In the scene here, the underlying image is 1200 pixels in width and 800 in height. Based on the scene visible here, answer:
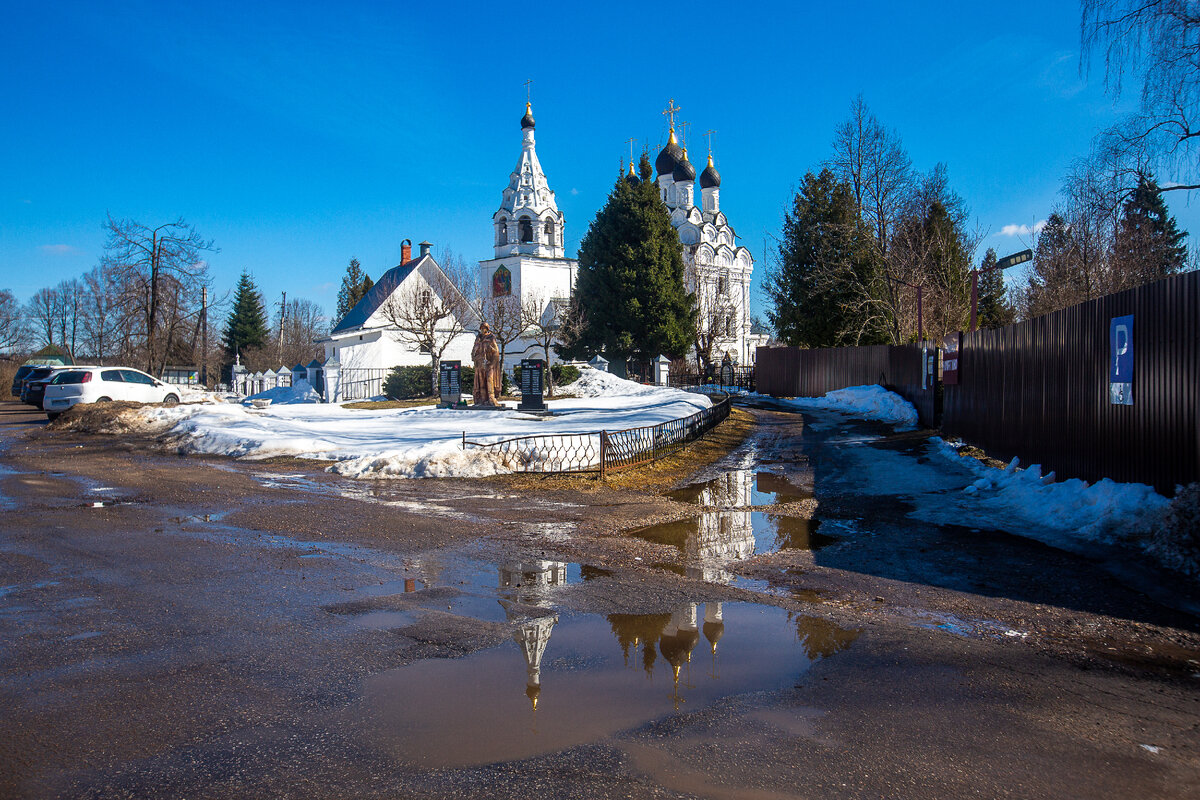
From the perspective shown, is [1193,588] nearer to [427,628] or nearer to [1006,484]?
[1006,484]

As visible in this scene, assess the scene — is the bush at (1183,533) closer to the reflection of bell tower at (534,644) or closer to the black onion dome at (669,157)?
the reflection of bell tower at (534,644)

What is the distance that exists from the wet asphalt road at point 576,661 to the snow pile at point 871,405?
540 inches

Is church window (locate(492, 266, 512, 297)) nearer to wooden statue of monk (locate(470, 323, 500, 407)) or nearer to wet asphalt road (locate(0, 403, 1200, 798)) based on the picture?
wooden statue of monk (locate(470, 323, 500, 407))

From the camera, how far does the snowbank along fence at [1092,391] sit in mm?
6645

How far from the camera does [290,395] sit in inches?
1239

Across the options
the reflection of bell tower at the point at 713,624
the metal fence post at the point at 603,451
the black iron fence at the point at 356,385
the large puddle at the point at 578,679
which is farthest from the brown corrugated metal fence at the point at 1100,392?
the black iron fence at the point at 356,385

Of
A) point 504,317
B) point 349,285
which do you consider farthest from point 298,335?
point 504,317

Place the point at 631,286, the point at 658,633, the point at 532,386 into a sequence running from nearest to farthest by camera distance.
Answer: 1. the point at 658,633
2. the point at 532,386
3. the point at 631,286

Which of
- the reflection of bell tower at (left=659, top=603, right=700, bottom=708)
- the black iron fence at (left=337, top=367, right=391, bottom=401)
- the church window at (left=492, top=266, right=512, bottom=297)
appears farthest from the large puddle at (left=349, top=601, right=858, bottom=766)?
the church window at (left=492, top=266, right=512, bottom=297)

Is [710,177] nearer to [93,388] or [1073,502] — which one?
[93,388]

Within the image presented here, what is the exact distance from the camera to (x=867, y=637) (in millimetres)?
4559

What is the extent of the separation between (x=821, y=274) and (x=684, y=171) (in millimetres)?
30615

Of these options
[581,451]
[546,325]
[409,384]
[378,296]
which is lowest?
[581,451]

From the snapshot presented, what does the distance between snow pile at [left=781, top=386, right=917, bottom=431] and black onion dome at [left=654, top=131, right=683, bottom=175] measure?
39.3 meters
